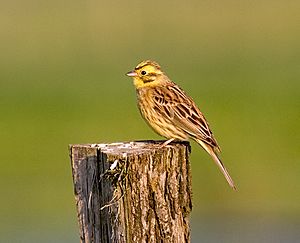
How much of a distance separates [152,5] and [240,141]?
20312 millimetres

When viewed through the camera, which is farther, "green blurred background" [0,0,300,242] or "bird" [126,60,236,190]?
"green blurred background" [0,0,300,242]

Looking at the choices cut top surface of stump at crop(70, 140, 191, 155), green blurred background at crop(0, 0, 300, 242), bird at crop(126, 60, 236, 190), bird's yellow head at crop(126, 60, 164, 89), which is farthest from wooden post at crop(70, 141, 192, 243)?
green blurred background at crop(0, 0, 300, 242)

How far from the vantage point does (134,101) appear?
23781 millimetres

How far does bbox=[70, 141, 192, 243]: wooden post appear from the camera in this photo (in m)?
7.97

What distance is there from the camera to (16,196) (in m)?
18.2

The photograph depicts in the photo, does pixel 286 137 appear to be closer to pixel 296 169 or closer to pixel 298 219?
pixel 296 169

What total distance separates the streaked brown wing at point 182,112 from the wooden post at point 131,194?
7.94 ft

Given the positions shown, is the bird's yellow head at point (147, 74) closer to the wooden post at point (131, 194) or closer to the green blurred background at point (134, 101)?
the wooden post at point (131, 194)

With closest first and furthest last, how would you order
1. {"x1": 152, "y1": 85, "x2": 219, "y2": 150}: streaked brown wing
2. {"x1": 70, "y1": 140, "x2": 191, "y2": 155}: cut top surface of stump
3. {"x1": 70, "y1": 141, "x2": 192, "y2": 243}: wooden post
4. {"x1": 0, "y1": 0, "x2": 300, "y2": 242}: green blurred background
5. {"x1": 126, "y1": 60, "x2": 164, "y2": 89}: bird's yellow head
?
{"x1": 70, "y1": 141, "x2": 192, "y2": 243}: wooden post
{"x1": 70, "y1": 140, "x2": 191, "y2": 155}: cut top surface of stump
{"x1": 152, "y1": 85, "x2": 219, "y2": 150}: streaked brown wing
{"x1": 126, "y1": 60, "x2": 164, "y2": 89}: bird's yellow head
{"x1": 0, "y1": 0, "x2": 300, "y2": 242}: green blurred background

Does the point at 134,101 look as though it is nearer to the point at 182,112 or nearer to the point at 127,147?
the point at 182,112

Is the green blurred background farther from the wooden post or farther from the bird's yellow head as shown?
the wooden post

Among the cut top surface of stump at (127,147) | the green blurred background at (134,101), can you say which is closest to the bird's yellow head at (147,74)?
the cut top surface of stump at (127,147)

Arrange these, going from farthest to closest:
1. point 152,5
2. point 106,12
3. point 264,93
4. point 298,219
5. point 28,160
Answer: point 152,5
point 106,12
point 264,93
point 28,160
point 298,219

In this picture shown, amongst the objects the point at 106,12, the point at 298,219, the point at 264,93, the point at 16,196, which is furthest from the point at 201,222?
the point at 106,12
